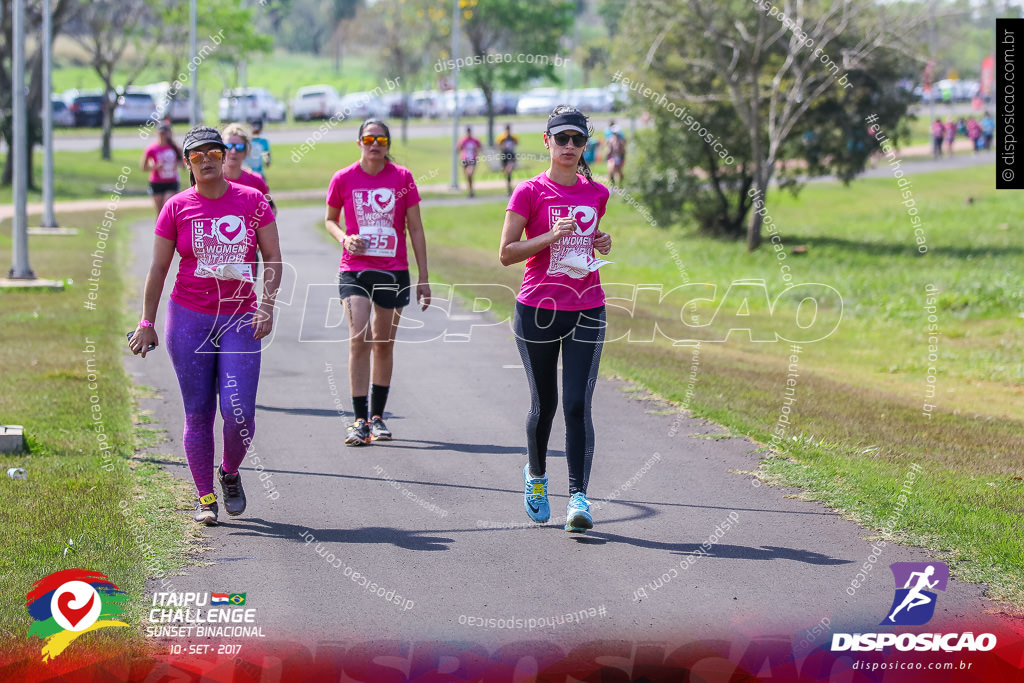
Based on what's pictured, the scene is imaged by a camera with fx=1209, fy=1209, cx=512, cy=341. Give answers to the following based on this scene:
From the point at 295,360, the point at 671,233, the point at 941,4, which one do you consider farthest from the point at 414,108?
the point at 295,360

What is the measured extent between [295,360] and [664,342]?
4779 millimetres

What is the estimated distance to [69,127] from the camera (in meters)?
58.9

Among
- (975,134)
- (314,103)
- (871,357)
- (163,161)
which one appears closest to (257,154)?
(163,161)

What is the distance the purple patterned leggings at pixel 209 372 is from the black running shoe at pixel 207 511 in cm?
4

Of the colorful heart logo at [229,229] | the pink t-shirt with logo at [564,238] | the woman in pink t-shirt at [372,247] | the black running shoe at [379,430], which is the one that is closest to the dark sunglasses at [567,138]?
the pink t-shirt with logo at [564,238]

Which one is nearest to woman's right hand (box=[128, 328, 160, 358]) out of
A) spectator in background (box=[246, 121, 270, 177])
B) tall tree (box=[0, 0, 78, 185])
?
spectator in background (box=[246, 121, 270, 177])

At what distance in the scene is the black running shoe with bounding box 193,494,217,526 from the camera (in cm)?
648

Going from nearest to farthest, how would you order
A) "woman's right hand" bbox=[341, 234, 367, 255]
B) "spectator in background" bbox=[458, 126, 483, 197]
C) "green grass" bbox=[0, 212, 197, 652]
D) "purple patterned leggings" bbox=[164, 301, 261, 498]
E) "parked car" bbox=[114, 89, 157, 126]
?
"green grass" bbox=[0, 212, 197, 652] < "purple patterned leggings" bbox=[164, 301, 261, 498] < "woman's right hand" bbox=[341, 234, 367, 255] < "spectator in background" bbox=[458, 126, 483, 197] < "parked car" bbox=[114, 89, 157, 126]

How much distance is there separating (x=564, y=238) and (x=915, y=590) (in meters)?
2.39

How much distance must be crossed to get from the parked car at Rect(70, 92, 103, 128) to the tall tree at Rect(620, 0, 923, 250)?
39.3m

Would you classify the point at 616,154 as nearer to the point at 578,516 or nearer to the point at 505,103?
the point at 578,516

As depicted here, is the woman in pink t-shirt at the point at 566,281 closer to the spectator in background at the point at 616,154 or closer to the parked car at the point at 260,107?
the spectator in background at the point at 616,154

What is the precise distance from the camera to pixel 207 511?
6.54m

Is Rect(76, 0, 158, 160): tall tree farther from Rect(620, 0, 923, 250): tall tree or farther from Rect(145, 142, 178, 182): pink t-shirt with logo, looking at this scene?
Rect(145, 142, 178, 182): pink t-shirt with logo
